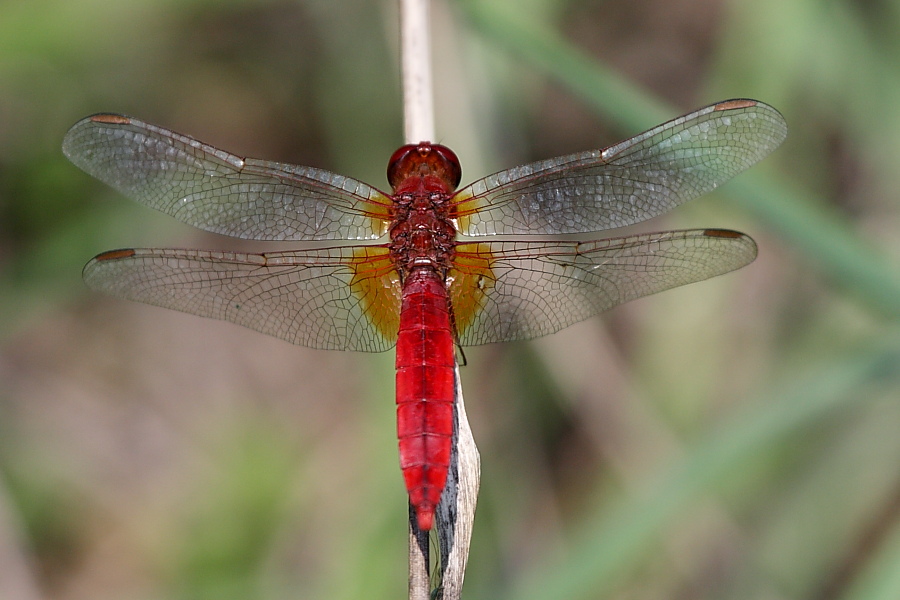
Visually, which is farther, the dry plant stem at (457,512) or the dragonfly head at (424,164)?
the dragonfly head at (424,164)

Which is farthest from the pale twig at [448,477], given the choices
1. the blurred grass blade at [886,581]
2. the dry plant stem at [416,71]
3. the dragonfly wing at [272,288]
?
the blurred grass blade at [886,581]

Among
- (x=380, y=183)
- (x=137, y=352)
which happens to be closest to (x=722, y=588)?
(x=380, y=183)

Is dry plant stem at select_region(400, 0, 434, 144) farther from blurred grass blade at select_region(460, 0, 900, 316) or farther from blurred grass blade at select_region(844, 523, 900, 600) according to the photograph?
blurred grass blade at select_region(844, 523, 900, 600)

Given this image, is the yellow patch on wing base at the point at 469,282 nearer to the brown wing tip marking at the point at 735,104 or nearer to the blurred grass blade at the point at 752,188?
the blurred grass blade at the point at 752,188

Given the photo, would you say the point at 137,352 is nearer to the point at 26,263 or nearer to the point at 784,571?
the point at 26,263

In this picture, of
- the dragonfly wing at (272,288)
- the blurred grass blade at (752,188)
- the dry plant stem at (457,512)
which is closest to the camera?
the dry plant stem at (457,512)

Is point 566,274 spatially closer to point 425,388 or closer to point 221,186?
point 425,388

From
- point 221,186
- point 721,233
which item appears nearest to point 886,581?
point 721,233
